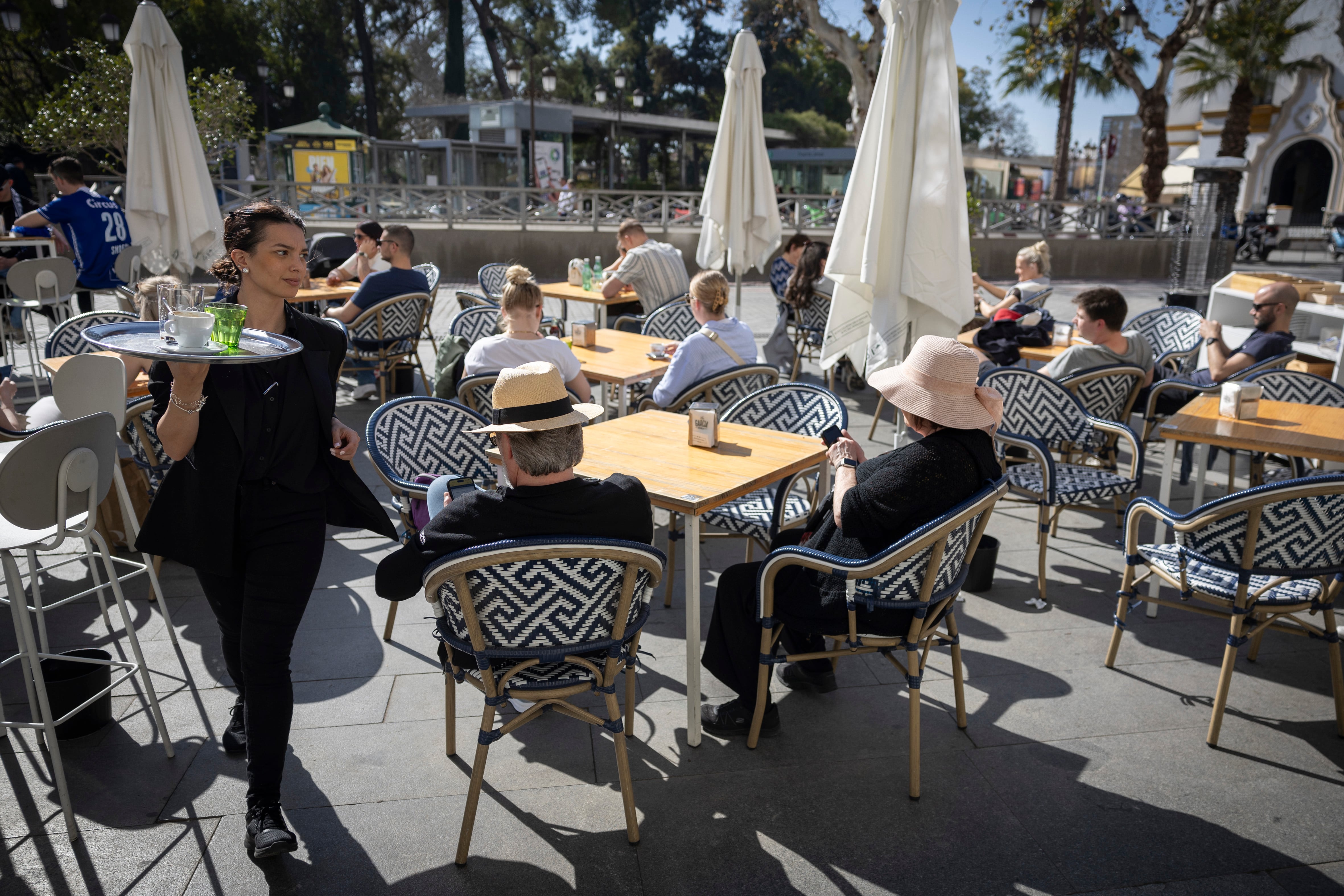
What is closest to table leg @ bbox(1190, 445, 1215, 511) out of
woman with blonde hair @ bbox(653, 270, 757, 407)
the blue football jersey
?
woman with blonde hair @ bbox(653, 270, 757, 407)

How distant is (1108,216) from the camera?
1797 cm

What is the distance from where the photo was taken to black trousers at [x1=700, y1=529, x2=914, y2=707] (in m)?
2.66

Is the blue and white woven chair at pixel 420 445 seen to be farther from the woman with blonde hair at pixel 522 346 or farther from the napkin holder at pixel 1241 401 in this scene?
the napkin holder at pixel 1241 401

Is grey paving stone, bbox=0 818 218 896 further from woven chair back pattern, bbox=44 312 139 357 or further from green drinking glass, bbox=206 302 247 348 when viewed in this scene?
woven chair back pattern, bbox=44 312 139 357

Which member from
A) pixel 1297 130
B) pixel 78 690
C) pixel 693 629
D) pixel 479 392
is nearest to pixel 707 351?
pixel 479 392

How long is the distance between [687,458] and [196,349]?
168 centimetres

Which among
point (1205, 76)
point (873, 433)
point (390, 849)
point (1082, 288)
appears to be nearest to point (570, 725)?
point (390, 849)

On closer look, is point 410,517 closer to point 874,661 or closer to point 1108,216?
point 874,661

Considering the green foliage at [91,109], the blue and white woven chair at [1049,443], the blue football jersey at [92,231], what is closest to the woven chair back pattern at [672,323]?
the blue and white woven chair at [1049,443]

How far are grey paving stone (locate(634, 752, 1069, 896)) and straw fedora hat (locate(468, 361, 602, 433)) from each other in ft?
3.72

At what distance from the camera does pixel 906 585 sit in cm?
258

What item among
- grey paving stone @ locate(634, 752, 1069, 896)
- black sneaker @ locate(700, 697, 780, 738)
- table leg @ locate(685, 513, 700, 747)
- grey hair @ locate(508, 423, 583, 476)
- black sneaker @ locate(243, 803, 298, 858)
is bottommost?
grey paving stone @ locate(634, 752, 1069, 896)

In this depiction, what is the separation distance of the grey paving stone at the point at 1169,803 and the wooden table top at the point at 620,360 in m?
2.71

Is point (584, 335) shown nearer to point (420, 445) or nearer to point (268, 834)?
point (420, 445)
